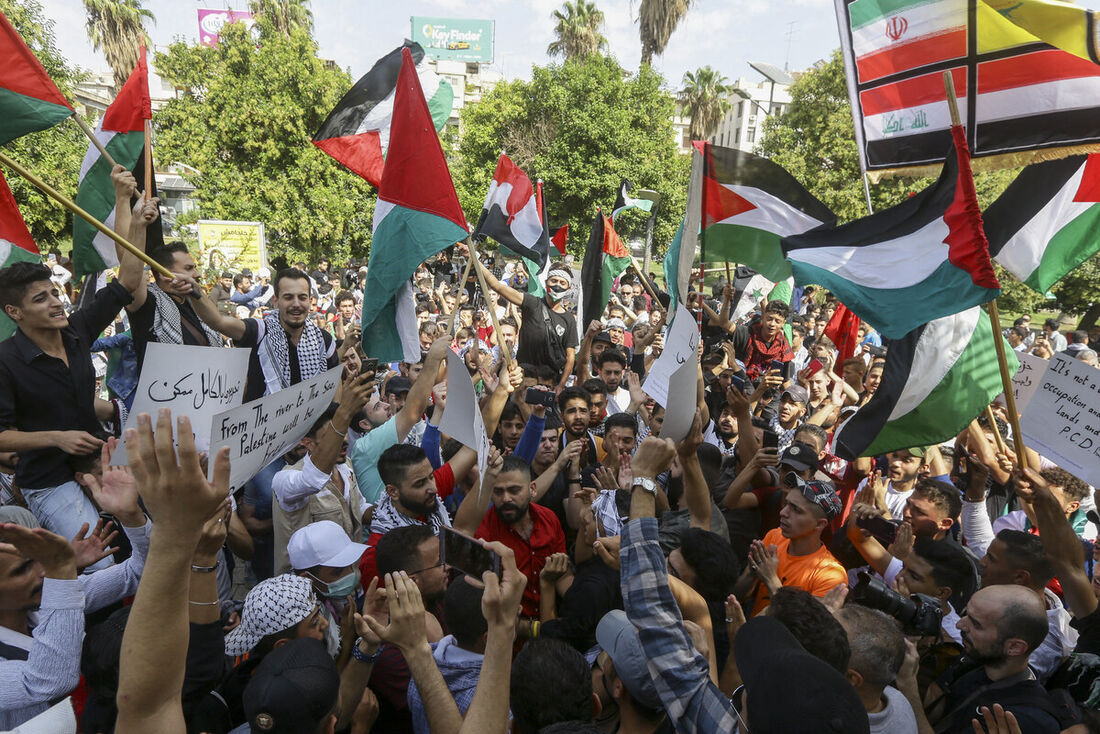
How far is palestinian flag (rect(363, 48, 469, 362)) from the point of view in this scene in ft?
13.3

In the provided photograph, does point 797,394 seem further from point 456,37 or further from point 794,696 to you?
point 456,37

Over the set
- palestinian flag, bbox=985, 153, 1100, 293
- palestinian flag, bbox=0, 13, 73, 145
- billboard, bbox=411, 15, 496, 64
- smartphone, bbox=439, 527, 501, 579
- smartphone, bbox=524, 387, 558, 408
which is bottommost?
smartphone, bbox=439, 527, 501, 579

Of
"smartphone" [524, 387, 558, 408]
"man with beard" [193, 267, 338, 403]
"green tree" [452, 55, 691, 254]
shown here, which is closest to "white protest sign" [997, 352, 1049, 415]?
"smartphone" [524, 387, 558, 408]

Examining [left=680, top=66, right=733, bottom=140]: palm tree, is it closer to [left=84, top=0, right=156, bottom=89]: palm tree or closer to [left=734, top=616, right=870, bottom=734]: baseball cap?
[left=84, top=0, right=156, bottom=89]: palm tree

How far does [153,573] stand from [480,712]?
0.95 metres

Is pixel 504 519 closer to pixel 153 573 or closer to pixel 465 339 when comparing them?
pixel 153 573

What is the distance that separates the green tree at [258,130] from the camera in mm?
18969

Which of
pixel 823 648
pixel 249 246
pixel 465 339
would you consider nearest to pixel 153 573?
pixel 823 648

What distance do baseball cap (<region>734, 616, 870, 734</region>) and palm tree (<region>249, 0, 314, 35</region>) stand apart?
30.4 m

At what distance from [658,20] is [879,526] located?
1370 inches

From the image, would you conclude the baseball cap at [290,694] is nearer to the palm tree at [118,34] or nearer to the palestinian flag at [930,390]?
the palestinian flag at [930,390]

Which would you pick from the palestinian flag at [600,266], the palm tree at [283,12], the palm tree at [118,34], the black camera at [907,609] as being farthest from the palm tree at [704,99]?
the black camera at [907,609]

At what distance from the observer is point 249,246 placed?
1568 centimetres

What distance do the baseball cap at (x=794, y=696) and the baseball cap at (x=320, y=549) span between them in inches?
71.7
